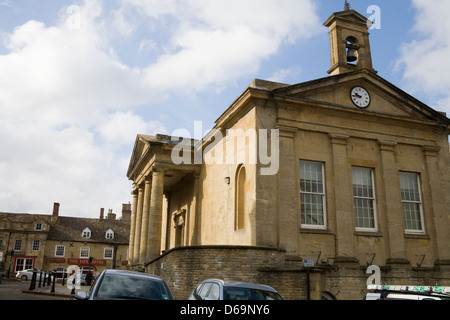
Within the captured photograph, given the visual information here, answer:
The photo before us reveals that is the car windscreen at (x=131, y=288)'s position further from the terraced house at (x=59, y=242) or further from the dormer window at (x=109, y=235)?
the dormer window at (x=109, y=235)

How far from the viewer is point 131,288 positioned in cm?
821

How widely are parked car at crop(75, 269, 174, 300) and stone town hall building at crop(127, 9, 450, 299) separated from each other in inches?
252

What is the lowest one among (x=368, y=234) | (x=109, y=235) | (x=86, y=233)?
(x=368, y=234)

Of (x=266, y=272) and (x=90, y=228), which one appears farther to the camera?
(x=90, y=228)

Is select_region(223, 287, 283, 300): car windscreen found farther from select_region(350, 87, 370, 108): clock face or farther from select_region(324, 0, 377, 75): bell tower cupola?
select_region(324, 0, 377, 75): bell tower cupola

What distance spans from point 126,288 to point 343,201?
38.1 ft

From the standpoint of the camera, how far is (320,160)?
17828mm

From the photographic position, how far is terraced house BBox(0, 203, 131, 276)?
→ 171 ft

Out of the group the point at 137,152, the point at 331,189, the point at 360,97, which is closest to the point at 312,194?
the point at 331,189

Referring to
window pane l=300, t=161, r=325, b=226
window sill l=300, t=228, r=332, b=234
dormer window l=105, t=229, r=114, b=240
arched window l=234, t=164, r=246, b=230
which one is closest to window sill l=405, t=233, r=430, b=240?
window sill l=300, t=228, r=332, b=234

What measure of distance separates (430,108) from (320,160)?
22.5 feet

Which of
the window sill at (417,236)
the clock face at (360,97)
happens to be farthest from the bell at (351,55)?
the window sill at (417,236)

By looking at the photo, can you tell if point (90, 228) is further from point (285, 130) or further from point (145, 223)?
point (285, 130)
